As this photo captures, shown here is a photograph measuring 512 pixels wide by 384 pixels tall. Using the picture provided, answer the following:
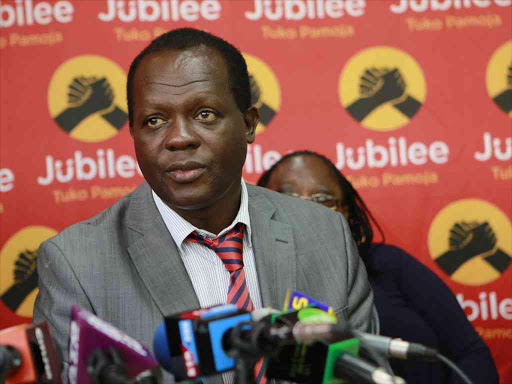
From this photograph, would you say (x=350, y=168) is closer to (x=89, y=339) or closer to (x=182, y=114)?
(x=182, y=114)

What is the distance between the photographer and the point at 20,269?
3.10 m

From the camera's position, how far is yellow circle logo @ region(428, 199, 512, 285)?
325 cm

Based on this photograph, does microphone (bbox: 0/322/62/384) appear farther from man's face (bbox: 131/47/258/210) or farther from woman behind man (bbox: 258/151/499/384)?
woman behind man (bbox: 258/151/499/384)

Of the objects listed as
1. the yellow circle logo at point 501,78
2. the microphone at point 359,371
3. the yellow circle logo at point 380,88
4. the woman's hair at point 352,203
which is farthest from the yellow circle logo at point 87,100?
the microphone at point 359,371

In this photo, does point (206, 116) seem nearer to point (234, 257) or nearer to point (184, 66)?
point (184, 66)

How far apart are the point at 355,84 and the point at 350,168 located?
402 mm

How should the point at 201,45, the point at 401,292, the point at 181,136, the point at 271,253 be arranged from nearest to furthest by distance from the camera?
the point at 181,136, the point at 201,45, the point at 271,253, the point at 401,292

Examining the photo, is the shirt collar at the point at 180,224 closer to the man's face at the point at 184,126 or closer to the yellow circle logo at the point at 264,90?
the man's face at the point at 184,126

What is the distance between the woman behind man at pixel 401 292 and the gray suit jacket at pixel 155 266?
965 millimetres

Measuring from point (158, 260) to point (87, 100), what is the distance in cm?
169

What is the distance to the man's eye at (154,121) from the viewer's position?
1592 millimetres

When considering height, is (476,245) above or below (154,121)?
below

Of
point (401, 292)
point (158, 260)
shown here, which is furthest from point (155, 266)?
point (401, 292)

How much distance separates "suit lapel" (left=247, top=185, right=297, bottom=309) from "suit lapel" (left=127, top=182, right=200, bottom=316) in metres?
0.20
